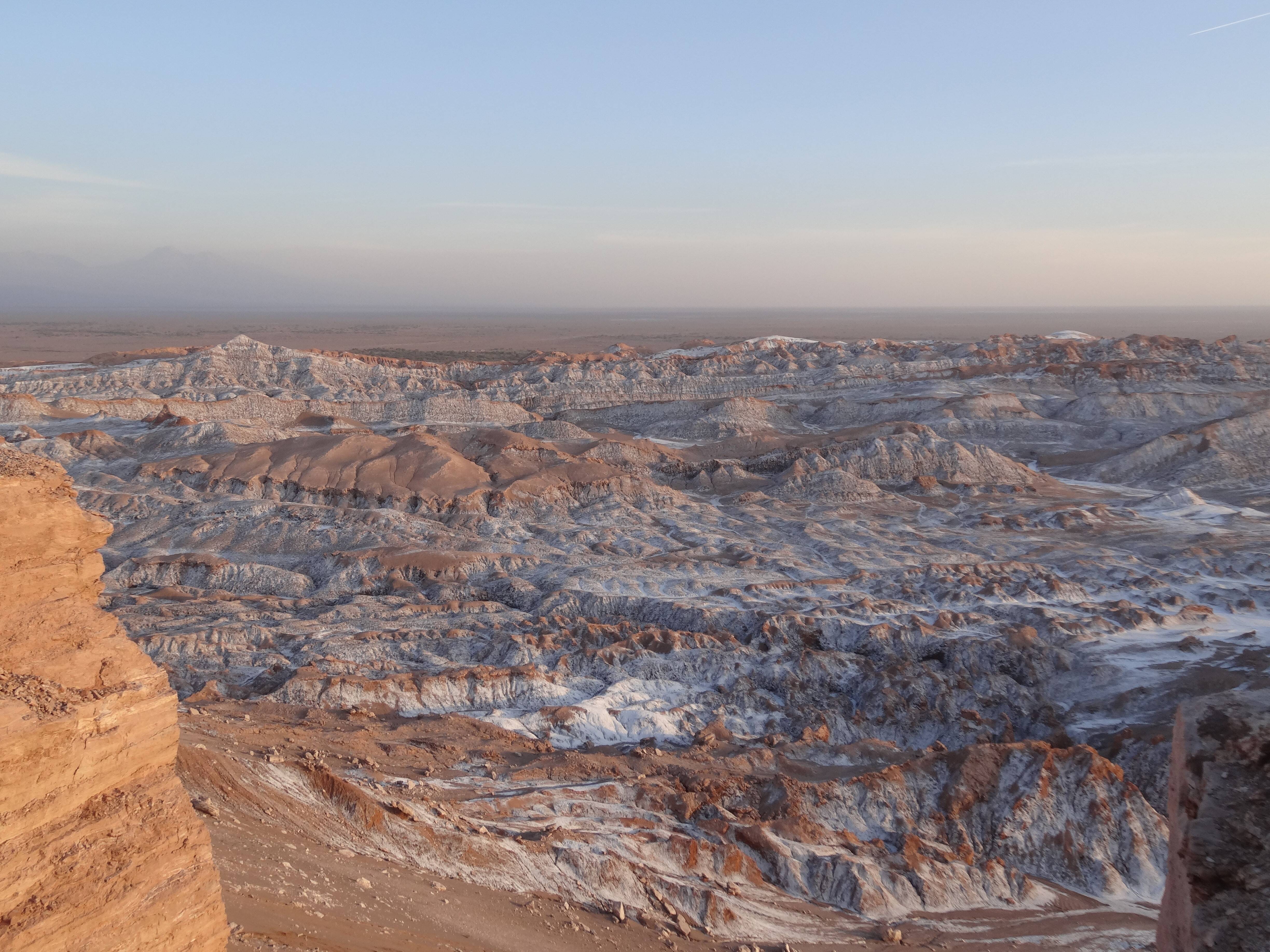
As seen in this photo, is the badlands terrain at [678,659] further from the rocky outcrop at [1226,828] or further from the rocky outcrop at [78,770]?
the rocky outcrop at [1226,828]

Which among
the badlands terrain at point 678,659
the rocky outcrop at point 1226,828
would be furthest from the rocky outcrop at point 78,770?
the rocky outcrop at point 1226,828

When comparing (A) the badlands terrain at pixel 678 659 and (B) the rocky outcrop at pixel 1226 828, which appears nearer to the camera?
(B) the rocky outcrop at pixel 1226 828

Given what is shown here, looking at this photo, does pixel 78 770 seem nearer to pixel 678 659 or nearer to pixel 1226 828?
pixel 1226 828

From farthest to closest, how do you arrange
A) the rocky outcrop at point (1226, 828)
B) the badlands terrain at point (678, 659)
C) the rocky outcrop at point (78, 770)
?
the badlands terrain at point (678, 659) → the rocky outcrop at point (1226, 828) → the rocky outcrop at point (78, 770)

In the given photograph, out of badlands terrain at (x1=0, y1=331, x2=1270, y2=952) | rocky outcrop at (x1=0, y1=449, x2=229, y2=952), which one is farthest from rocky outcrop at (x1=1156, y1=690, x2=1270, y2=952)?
rocky outcrop at (x1=0, y1=449, x2=229, y2=952)

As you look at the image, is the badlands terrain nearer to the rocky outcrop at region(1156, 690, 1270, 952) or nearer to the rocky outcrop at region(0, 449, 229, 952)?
the rocky outcrop at region(0, 449, 229, 952)

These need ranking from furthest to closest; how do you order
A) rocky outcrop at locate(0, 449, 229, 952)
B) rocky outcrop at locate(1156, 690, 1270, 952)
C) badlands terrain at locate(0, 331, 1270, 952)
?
1. badlands terrain at locate(0, 331, 1270, 952)
2. rocky outcrop at locate(1156, 690, 1270, 952)
3. rocky outcrop at locate(0, 449, 229, 952)

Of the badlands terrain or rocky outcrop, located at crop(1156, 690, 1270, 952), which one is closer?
rocky outcrop, located at crop(1156, 690, 1270, 952)
